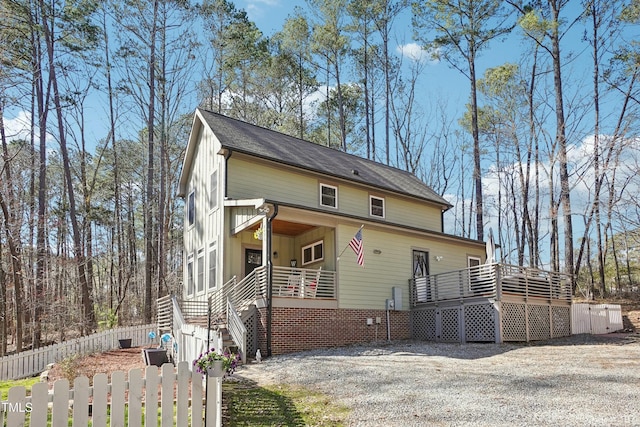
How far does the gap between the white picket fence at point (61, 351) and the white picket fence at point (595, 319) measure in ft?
51.6

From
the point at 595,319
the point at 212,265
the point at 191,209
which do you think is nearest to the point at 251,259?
the point at 212,265

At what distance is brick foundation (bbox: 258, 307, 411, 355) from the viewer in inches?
502

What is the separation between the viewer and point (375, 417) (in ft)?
19.4

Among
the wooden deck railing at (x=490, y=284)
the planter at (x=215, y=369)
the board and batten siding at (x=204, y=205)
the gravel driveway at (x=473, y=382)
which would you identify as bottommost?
the gravel driveway at (x=473, y=382)

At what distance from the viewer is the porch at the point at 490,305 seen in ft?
47.5

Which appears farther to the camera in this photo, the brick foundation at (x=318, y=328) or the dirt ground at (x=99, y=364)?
the brick foundation at (x=318, y=328)

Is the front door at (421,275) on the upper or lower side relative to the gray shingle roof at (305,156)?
lower

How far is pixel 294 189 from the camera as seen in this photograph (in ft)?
54.4

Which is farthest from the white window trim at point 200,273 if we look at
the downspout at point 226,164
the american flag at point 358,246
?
the american flag at point 358,246

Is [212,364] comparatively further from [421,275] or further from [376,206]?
[376,206]

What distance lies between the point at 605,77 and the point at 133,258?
2943 cm

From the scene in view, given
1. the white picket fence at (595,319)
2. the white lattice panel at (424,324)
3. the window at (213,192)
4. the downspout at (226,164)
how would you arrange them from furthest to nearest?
the white picket fence at (595,319) < the window at (213,192) < the white lattice panel at (424,324) < the downspout at (226,164)

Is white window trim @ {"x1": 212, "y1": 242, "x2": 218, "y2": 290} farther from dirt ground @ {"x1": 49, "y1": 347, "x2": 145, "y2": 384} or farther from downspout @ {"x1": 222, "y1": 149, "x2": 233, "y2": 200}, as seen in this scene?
dirt ground @ {"x1": 49, "y1": 347, "x2": 145, "y2": 384}

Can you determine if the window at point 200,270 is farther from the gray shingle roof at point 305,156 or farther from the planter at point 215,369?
the planter at point 215,369
